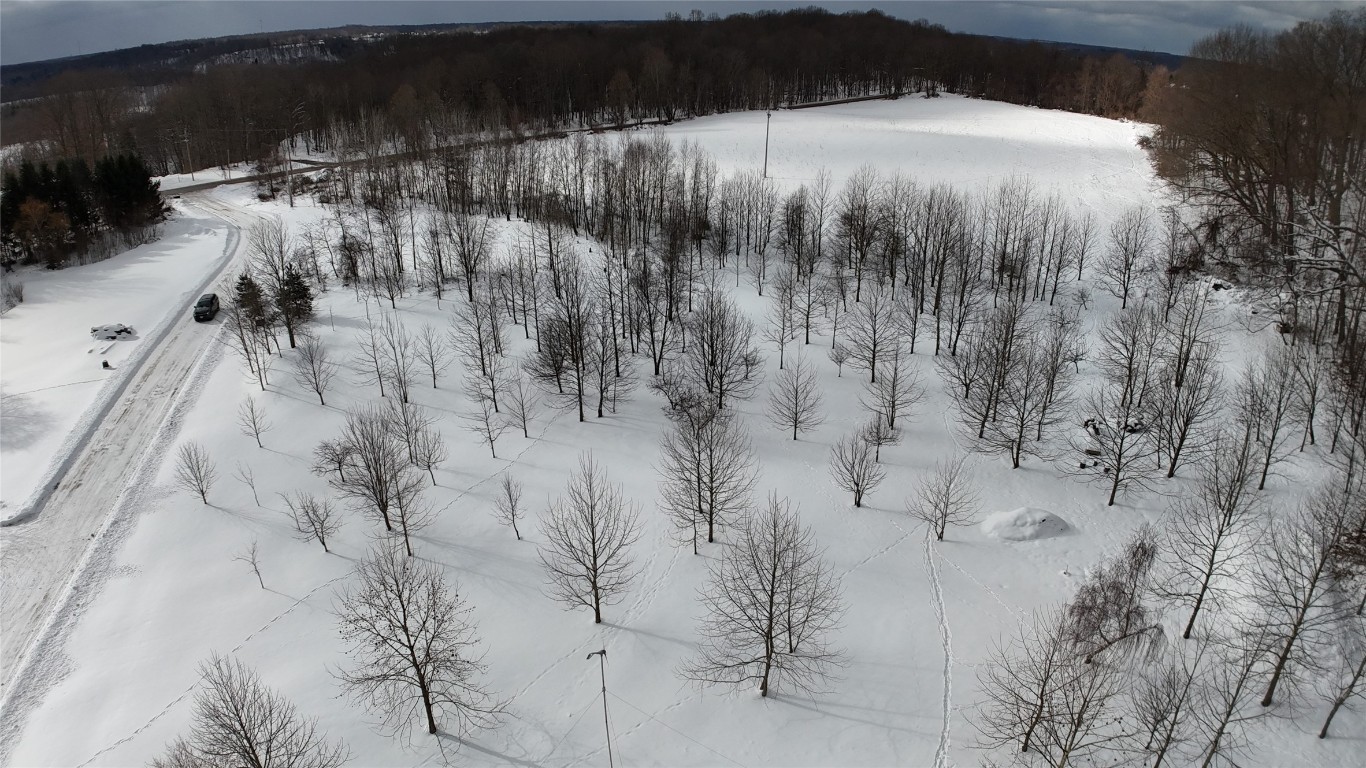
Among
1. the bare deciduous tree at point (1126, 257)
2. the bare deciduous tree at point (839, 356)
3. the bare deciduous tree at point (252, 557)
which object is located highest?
the bare deciduous tree at point (1126, 257)

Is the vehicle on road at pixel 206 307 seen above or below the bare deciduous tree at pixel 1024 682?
above

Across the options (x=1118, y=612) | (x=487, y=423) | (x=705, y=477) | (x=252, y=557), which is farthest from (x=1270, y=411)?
(x=252, y=557)

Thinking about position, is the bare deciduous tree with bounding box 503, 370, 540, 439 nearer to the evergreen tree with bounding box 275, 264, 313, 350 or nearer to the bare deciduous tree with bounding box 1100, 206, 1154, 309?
the evergreen tree with bounding box 275, 264, 313, 350

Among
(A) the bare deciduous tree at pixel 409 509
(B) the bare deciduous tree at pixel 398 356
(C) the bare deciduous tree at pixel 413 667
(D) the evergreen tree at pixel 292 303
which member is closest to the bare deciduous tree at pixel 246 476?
(A) the bare deciduous tree at pixel 409 509

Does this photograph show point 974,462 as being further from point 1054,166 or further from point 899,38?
point 899,38

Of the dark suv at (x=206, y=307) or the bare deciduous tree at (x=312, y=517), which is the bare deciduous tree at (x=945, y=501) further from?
the dark suv at (x=206, y=307)
